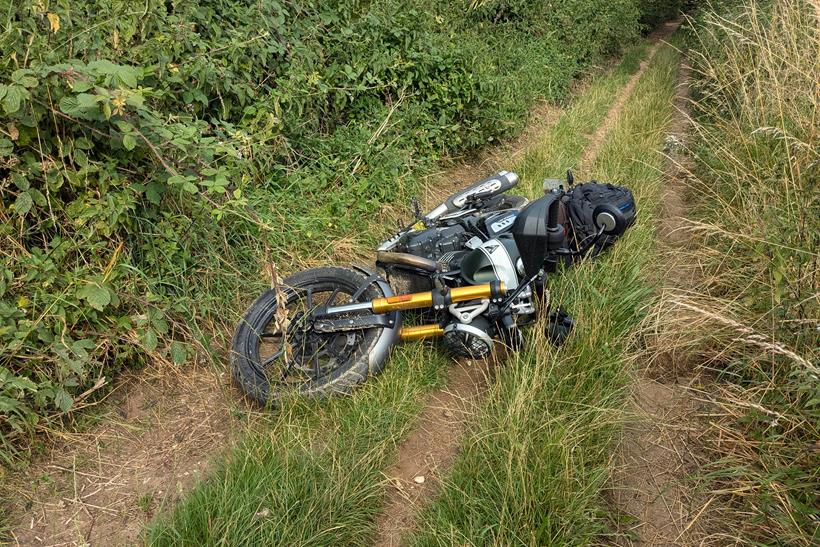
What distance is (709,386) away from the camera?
3055 mm

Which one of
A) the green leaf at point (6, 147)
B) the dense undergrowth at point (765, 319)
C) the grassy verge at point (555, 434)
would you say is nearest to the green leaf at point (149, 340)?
the green leaf at point (6, 147)

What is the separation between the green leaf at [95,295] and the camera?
9.16ft

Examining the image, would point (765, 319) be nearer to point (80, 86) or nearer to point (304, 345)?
point (304, 345)

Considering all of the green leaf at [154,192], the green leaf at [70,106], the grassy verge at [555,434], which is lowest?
the grassy verge at [555,434]

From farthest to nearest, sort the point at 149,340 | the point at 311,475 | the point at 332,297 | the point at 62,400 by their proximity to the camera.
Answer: the point at 332,297 < the point at 149,340 < the point at 62,400 < the point at 311,475

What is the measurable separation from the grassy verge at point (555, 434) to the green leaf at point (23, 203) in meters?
2.36

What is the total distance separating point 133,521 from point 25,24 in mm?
2457

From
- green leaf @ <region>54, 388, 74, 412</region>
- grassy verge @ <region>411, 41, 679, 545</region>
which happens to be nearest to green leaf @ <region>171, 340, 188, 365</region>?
green leaf @ <region>54, 388, 74, 412</region>

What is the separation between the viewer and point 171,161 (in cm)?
318

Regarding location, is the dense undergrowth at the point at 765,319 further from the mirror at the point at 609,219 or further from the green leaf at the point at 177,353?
the green leaf at the point at 177,353

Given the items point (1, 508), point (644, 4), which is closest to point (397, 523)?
point (1, 508)

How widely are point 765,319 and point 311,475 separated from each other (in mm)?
2341

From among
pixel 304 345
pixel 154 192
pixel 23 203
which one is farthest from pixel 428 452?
pixel 23 203

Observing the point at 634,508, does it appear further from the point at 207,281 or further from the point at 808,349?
the point at 207,281
